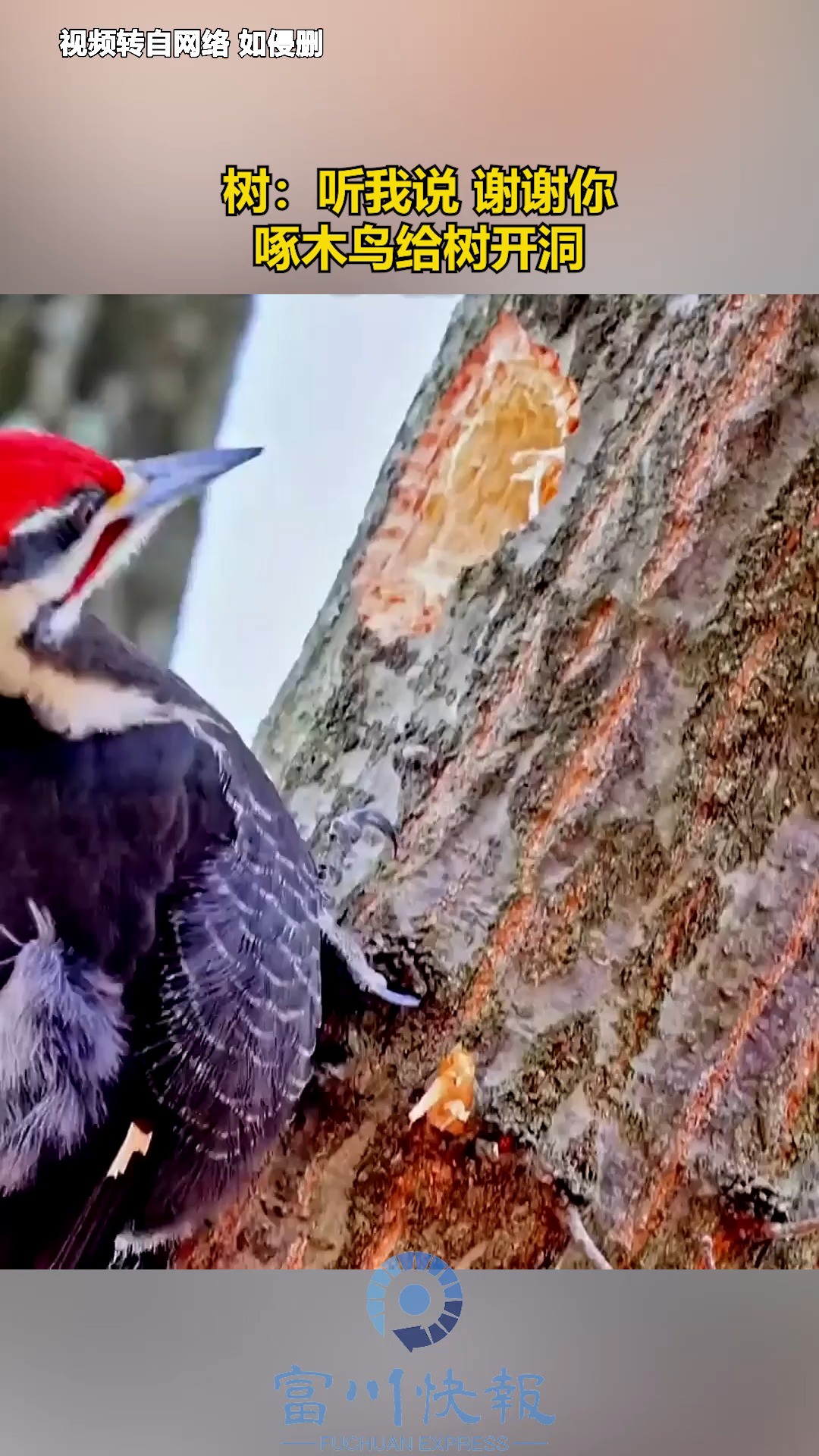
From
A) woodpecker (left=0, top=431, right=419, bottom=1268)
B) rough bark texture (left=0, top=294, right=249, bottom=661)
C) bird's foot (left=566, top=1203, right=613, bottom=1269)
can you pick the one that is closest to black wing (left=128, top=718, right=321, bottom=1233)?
woodpecker (left=0, top=431, right=419, bottom=1268)

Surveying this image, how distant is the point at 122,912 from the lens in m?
0.75

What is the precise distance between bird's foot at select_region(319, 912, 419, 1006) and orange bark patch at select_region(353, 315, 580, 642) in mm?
228

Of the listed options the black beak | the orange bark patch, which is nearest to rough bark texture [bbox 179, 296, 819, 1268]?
the orange bark patch

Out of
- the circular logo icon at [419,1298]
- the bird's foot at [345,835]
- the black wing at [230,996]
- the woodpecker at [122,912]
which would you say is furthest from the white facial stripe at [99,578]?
the circular logo icon at [419,1298]

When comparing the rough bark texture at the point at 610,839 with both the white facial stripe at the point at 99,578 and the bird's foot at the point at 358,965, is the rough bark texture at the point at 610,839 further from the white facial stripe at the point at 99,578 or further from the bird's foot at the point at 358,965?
the white facial stripe at the point at 99,578

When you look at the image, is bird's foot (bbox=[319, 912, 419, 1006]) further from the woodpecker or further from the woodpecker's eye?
the woodpecker's eye

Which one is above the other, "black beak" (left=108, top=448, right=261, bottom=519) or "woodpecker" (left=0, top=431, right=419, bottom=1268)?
"black beak" (left=108, top=448, right=261, bottom=519)

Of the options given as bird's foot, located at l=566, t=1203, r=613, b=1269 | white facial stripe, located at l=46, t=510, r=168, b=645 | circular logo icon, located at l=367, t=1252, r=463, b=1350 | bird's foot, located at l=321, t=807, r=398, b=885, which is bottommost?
circular logo icon, located at l=367, t=1252, r=463, b=1350

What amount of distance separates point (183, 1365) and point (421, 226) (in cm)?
93

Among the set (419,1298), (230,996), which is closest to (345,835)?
(230,996)

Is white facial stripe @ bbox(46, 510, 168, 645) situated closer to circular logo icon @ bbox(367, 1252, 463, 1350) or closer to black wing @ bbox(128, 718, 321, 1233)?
black wing @ bbox(128, 718, 321, 1233)

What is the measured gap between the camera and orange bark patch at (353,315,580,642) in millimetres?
783

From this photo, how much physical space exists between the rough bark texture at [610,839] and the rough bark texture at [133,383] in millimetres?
197

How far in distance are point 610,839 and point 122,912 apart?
14.4 inches
